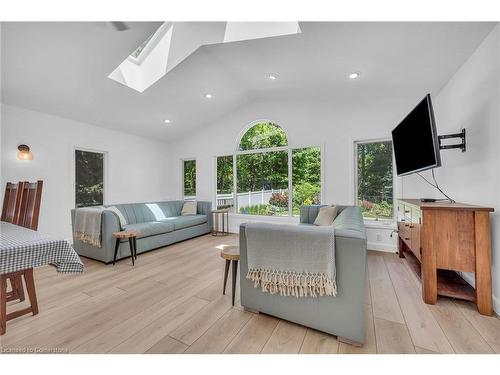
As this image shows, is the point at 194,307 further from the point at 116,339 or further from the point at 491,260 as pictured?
the point at 491,260

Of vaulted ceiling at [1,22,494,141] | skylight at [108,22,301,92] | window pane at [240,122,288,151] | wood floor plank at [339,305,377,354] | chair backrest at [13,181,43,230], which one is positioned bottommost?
wood floor plank at [339,305,377,354]

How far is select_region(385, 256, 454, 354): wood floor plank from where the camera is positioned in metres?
1.49

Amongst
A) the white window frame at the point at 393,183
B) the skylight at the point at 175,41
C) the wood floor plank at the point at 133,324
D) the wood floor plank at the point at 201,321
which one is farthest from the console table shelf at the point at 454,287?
the skylight at the point at 175,41

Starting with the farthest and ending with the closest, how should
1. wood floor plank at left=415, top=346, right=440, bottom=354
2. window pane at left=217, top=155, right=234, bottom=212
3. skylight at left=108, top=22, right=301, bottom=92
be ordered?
1. window pane at left=217, top=155, right=234, bottom=212
2. skylight at left=108, top=22, right=301, bottom=92
3. wood floor plank at left=415, top=346, right=440, bottom=354

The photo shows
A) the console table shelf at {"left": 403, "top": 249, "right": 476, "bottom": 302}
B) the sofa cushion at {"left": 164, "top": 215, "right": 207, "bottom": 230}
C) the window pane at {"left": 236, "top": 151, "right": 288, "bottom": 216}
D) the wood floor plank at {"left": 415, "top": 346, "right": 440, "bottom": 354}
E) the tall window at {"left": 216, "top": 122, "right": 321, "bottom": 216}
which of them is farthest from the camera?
the window pane at {"left": 236, "top": 151, "right": 288, "bottom": 216}

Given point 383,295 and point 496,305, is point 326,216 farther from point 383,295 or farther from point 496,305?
point 496,305

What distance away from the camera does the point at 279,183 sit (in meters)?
4.87

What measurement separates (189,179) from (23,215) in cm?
405

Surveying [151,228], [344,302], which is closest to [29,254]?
[344,302]

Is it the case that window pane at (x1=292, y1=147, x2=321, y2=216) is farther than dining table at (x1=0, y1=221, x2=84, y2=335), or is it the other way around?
window pane at (x1=292, y1=147, x2=321, y2=216)

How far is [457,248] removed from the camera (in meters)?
1.96

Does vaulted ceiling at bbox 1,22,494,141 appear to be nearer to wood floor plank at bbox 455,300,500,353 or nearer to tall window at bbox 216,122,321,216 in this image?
tall window at bbox 216,122,321,216

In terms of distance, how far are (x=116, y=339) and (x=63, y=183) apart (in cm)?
372

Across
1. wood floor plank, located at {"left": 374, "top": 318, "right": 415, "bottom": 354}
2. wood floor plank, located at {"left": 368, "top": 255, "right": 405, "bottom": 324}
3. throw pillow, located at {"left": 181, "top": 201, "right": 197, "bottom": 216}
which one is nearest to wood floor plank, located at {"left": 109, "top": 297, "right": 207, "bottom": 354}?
wood floor plank, located at {"left": 374, "top": 318, "right": 415, "bottom": 354}
